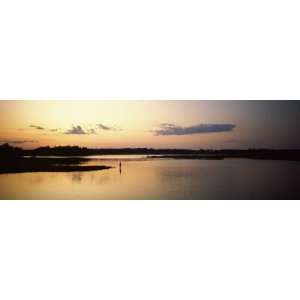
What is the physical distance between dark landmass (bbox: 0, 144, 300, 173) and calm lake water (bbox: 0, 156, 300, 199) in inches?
1.8

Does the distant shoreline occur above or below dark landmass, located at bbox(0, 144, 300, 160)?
below

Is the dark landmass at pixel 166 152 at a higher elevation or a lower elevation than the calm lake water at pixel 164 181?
higher

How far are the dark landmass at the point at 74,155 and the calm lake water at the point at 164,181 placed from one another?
0.15 feet

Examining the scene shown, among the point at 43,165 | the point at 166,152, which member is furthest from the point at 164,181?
the point at 43,165

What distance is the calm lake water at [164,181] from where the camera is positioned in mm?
3938

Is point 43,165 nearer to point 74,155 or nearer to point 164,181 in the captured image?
point 74,155

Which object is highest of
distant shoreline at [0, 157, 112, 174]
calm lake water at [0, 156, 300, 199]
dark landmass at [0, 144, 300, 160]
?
dark landmass at [0, 144, 300, 160]

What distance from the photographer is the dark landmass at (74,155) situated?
3.97 meters

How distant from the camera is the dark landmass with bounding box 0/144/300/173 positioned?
397cm

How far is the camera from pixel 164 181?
13.0 ft

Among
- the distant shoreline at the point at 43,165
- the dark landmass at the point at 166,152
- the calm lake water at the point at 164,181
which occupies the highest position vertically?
the dark landmass at the point at 166,152
